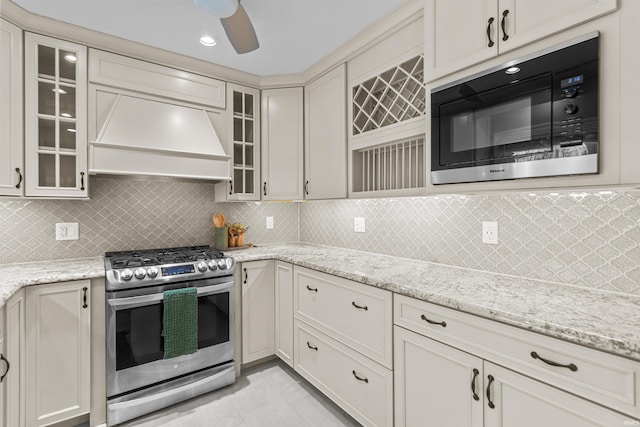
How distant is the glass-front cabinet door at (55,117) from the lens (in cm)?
197

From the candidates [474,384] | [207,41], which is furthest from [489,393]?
[207,41]

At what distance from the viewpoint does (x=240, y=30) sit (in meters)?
1.70

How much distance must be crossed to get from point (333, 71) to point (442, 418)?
7.76ft

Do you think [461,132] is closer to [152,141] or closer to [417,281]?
[417,281]

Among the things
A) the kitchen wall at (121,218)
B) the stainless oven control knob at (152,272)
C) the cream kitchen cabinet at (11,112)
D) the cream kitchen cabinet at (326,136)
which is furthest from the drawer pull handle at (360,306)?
the cream kitchen cabinet at (11,112)

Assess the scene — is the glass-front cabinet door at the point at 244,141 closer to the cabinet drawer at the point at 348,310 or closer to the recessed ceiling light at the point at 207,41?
the recessed ceiling light at the point at 207,41

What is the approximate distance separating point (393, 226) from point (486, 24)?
136 cm

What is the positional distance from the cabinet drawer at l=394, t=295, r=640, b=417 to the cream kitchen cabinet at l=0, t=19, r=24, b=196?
2.42 metres

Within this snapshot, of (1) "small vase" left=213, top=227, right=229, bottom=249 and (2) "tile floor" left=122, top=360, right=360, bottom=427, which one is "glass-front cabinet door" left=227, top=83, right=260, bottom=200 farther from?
(2) "tile floor" left=122, top=360, right=360, bottom=427

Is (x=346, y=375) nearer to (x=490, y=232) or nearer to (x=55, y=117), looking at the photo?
(x=490, y=232)

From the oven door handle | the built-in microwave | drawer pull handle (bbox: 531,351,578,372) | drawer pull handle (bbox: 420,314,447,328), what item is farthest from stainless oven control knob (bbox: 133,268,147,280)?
drawer pull handle (bbox: 531,351,578,372)

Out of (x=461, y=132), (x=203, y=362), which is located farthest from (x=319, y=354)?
(x=461, y=132)

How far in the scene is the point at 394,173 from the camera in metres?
2.37

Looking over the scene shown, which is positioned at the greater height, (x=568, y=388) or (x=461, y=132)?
(x=461, y=132)
